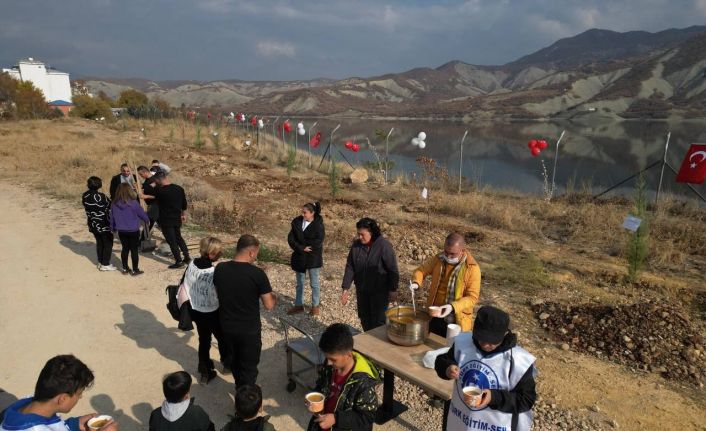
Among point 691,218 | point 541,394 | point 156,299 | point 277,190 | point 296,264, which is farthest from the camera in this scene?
point 277,190

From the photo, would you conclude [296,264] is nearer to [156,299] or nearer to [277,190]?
[156,299]

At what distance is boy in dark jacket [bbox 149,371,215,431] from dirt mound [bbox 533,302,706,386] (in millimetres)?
4536

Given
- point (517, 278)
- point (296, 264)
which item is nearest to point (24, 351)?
point (296, 264)

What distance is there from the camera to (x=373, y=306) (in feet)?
15.9

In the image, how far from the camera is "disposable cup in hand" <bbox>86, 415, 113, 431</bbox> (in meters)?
2.40

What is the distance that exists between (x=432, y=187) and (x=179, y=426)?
14.7m

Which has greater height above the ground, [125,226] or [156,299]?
[125,226]

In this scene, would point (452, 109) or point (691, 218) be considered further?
point (452, 109)

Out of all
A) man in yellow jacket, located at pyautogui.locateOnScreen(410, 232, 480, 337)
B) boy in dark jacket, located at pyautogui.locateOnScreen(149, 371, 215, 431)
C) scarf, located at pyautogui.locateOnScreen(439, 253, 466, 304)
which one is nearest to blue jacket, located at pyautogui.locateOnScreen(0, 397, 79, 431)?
boy in dark jacket, located at pyautogui.locateOnScreen(149, 371, 215, 431)

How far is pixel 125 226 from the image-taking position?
6.85 m

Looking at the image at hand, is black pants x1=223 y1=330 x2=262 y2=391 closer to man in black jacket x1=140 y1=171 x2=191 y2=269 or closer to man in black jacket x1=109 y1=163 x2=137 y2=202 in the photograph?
man in black jacket x1=140 y1=171 x2=191 y2=269

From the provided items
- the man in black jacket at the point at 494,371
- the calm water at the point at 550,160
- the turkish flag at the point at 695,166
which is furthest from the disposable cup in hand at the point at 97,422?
the calm water at the point at 550,160

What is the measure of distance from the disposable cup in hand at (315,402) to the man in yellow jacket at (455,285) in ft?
4.66

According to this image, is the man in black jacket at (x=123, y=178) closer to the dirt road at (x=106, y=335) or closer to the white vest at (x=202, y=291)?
the dirt road at (x=106, y=335)
